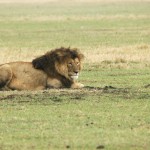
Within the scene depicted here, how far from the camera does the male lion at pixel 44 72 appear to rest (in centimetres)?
1488

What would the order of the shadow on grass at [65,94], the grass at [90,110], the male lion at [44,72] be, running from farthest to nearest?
the male lion at [44,72] < the shadow on grass at [65,94] < the grass at [90,110]

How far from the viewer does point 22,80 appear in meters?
14.9

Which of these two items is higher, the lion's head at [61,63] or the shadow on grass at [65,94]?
the lion's head at [61,63]

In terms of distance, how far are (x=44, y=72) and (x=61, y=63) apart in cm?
40

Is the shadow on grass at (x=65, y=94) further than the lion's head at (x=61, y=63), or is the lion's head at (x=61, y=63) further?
the lion's head at (x=61, y=63)

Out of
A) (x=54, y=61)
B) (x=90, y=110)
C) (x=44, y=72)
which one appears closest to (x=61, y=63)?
(x=54, y=61)

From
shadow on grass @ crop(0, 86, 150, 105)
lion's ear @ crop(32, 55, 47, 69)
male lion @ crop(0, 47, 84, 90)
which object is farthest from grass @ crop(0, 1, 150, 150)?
lion's ear @ crop(32, 55, 47, 69)

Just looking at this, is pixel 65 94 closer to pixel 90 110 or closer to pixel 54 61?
pixel 54 61

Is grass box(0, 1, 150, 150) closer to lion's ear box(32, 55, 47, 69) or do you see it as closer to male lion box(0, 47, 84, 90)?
male lion box(0, 47, 84, 90)

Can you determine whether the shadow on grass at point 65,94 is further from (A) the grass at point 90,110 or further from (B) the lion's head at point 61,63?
(B) the lion's head at point 61,63

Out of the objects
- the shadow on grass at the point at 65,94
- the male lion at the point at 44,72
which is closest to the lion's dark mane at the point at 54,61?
the male lion at the point at 44,72

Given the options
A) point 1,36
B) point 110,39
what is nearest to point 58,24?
point 1,36

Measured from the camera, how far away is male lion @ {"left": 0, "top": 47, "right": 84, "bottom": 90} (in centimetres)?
1488

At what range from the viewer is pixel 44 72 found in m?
15.0
